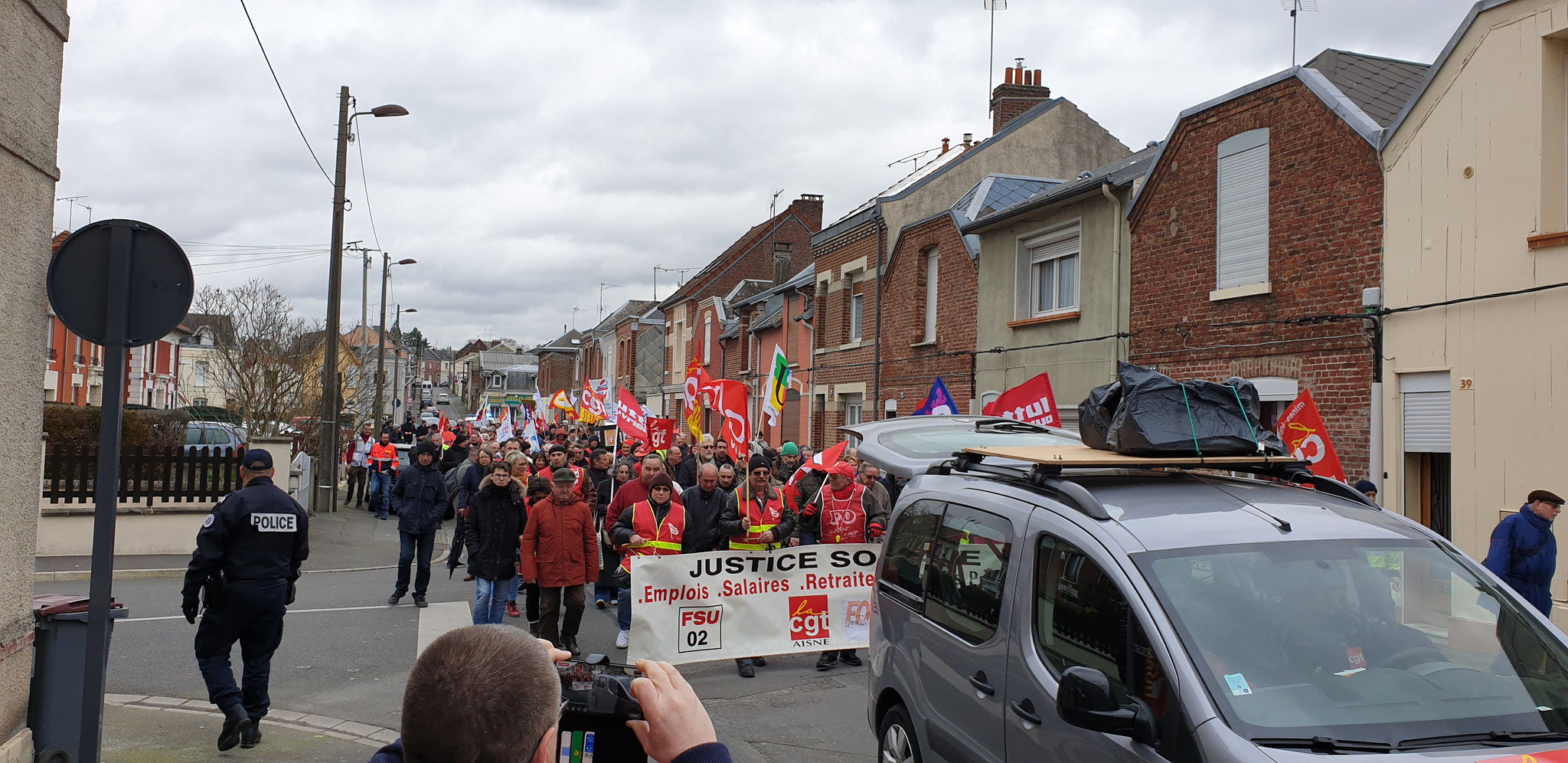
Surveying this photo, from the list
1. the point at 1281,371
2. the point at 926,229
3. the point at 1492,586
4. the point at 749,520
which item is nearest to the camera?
the point at 1492,586

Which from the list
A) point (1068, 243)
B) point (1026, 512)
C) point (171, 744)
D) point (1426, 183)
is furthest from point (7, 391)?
point (1068, 243)

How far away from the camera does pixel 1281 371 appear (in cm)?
1263

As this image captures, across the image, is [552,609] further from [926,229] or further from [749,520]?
[926,229]

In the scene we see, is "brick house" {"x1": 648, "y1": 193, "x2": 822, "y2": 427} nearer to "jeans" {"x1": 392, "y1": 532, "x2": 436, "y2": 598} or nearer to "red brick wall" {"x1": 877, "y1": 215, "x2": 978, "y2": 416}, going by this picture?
"red brick wall" {"x1": 877, "y1": 215, "x2": 978, "y2": 416}

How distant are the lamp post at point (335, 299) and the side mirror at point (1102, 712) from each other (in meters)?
19.9

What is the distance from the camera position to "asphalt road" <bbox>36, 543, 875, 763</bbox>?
759 cm

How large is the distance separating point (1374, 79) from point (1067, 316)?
5.20 m

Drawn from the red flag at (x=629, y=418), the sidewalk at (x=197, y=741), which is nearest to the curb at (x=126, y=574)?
the sidewalk at (x=197, y=741)

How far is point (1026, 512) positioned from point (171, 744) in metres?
5.33

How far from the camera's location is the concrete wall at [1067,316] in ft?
52.4

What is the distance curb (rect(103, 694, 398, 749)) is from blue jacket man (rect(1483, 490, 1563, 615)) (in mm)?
8166

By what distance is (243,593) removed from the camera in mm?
6562

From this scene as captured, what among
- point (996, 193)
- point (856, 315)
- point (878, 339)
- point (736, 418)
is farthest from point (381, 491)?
point (996, 193)

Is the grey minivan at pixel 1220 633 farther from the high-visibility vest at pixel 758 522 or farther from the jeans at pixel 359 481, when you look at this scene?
the jeans at pixel 359 481
